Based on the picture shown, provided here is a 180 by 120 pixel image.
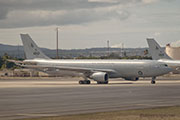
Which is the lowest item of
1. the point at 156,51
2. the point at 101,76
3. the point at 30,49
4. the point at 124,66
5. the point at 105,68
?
the point at 101,76

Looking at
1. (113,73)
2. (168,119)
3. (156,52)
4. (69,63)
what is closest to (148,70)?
(113,73)

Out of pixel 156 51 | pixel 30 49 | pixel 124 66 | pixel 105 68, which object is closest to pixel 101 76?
pixel 105 68

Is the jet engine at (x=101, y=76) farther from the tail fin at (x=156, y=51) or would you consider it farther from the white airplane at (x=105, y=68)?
the tail fin at (x=156, y=51)

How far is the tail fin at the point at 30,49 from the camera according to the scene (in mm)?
82588

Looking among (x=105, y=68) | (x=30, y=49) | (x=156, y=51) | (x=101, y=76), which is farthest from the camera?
(x=156, y=51)

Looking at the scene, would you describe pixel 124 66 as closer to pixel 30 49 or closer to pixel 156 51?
pixel 30 49

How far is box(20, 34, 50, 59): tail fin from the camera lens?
82.6m

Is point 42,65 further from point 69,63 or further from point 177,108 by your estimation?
point 177,108

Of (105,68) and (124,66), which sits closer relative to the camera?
(124,66)

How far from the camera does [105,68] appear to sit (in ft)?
249

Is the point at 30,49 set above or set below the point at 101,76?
above

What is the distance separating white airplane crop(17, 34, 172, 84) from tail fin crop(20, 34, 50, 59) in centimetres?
227

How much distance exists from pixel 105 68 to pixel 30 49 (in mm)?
15507

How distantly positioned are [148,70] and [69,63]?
1347 centimetres
